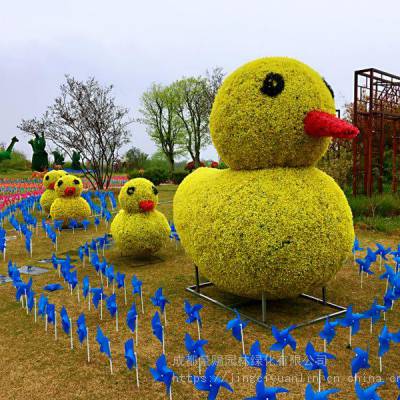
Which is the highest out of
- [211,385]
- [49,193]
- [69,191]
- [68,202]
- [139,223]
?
[69,191]

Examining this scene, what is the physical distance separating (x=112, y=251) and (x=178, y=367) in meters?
5.21

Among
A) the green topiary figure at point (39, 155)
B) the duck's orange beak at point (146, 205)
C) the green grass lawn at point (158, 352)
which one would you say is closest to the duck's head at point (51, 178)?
the duck's orange beak at point (146, 205)

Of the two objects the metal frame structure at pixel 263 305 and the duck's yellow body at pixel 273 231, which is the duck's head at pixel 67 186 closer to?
the metal frame structure at pixel 263 305

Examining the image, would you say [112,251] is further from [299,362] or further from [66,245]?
[299,362]

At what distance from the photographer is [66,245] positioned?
956cm

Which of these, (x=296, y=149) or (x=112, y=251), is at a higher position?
(x=296, y=149)

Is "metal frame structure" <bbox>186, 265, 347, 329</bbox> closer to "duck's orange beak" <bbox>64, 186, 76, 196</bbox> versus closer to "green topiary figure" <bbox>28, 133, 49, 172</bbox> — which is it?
"duck's orange beak" <bbox>64, 186, 76, 196</bbox>

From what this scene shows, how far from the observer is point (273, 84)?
4.43 m

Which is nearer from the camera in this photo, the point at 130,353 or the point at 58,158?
the point at 130,353

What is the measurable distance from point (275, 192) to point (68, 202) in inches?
324

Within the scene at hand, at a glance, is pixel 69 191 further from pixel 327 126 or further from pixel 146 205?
pixel 327 126

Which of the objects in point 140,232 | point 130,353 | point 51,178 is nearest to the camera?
point 130,353

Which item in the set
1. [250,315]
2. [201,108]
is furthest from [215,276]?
[201,108]

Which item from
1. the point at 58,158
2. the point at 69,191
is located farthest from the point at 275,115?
the point at 58,158
